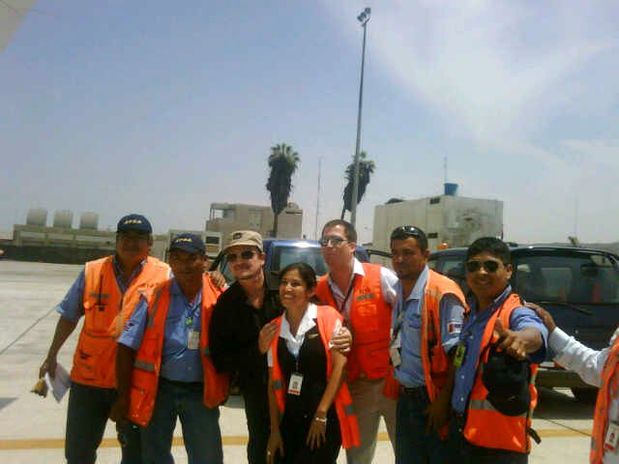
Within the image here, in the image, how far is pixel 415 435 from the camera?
9.74 ft

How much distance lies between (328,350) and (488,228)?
2870 cm

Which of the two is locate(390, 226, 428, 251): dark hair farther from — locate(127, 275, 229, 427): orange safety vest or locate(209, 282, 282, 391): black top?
locate(127, 275, 229, 427): orange safety vest

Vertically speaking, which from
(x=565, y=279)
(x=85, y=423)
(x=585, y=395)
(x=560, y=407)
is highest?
(x=565, y=279)

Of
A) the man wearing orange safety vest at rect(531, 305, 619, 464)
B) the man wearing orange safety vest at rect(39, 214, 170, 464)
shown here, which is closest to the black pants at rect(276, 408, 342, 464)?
the man wearing orange safety vest at rect(39, 214, 170, 464)

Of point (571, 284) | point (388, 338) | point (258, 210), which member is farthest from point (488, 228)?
point (258, 210)

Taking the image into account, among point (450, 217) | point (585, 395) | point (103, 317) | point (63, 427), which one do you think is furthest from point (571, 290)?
point (450, 217)

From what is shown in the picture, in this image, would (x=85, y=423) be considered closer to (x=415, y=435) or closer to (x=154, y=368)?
(x=154, y=368)

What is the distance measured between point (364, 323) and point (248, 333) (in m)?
0.71

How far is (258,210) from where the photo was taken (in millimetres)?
65562

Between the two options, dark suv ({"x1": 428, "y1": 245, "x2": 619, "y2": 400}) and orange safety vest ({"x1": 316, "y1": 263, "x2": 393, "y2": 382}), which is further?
dark suv ({"x1": 428, "y1": 245, "x2": 619, "y2": 400})

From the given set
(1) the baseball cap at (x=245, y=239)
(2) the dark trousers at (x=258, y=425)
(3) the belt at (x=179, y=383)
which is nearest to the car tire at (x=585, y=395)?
(2) the dark trousers at (x=258, y=425)

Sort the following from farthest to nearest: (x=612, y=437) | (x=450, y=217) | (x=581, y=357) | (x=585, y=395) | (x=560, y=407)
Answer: (x=450, y=217) < (x=585, y=395) < (x=560, y=407) < (x=581, y=357) < (x=612, y=437)

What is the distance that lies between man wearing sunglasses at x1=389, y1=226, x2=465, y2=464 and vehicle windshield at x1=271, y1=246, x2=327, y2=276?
3825mm

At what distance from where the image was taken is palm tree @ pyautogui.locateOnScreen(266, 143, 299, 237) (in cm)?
6006
